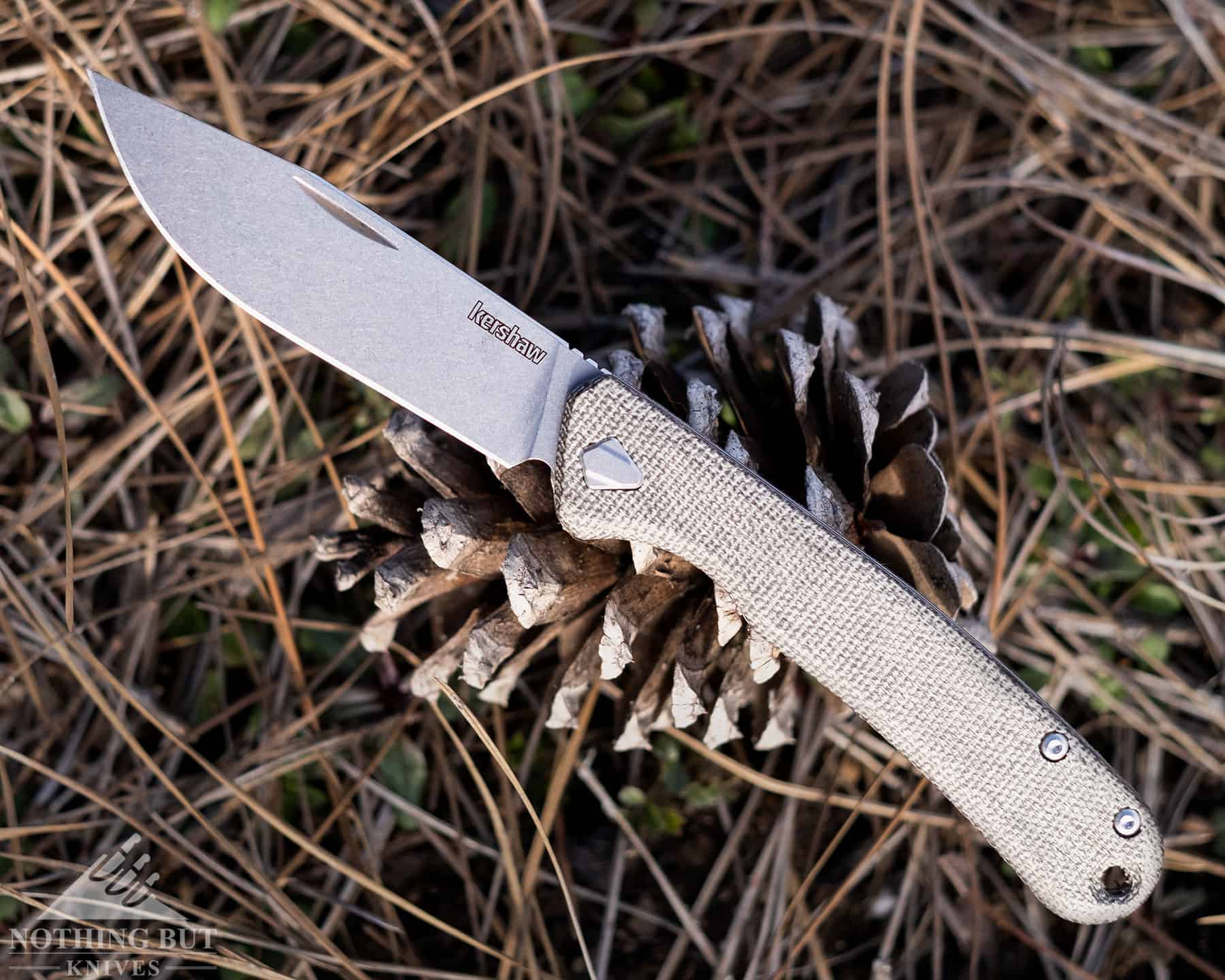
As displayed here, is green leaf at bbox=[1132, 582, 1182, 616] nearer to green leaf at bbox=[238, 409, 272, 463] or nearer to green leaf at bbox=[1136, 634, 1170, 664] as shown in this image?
green leaf at bbox=[1136, 634, 1170, 664]

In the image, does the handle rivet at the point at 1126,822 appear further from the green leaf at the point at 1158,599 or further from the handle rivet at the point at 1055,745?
the green leaf at the point at 1158,599

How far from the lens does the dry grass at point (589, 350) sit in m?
1.13

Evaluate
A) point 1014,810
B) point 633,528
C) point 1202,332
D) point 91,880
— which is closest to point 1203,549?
point 1202,332

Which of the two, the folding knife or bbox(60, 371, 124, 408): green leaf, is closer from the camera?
the folding knife

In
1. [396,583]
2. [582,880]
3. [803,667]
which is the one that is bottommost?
[582,880]

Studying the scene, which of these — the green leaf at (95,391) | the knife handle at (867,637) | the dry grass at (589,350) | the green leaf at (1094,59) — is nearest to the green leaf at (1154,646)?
the dry grass at (589,350)

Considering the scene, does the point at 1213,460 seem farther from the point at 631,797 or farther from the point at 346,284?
the point at 346,284

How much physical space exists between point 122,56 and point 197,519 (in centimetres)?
59

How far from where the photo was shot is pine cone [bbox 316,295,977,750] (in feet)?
2.83

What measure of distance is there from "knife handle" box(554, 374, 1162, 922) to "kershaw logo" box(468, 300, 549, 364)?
6cm

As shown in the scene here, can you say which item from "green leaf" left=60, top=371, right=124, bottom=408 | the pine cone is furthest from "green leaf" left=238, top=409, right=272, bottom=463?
the pine cone

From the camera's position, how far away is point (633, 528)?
85 centimetres

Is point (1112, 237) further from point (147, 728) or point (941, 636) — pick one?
point (147, 728)

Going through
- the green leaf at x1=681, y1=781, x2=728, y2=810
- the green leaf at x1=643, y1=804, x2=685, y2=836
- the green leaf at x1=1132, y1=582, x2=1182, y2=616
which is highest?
the green leaf at x1=1132, y1=582, x2=1182, y2=616
